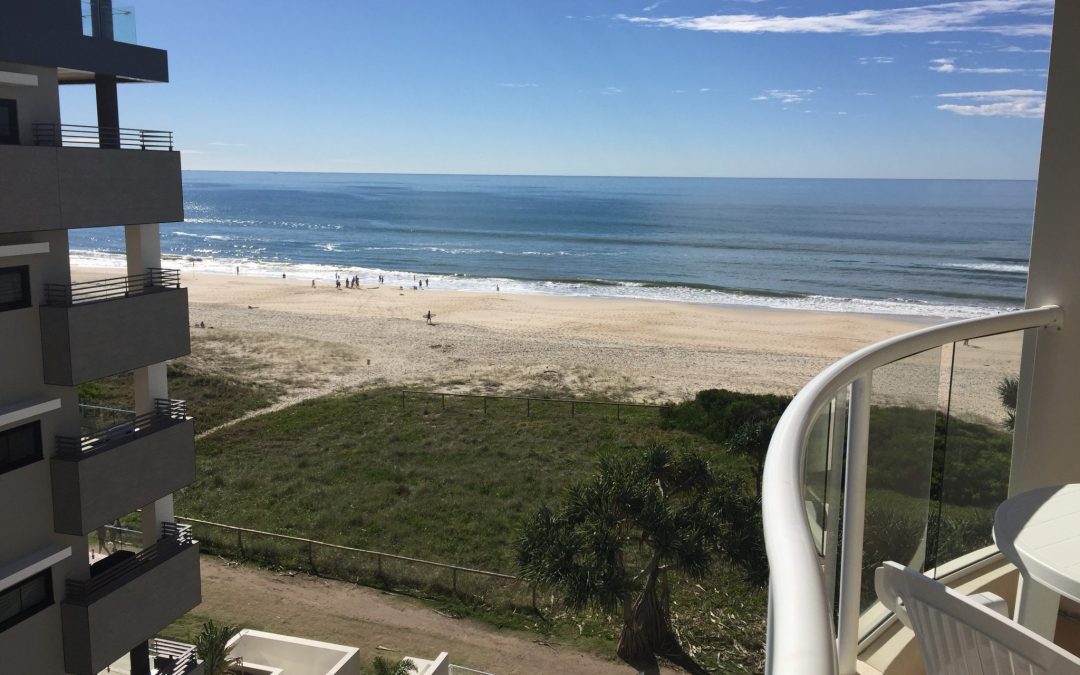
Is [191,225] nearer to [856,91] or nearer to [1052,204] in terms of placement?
[856,91]

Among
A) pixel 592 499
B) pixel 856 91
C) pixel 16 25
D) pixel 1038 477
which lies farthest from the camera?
pixel 856 91

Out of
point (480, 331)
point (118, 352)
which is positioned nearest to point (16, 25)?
point (118, 352)

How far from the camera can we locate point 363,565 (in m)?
14.4

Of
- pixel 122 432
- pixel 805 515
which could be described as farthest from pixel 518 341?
pixel 805 515

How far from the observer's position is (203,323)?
3666 cm

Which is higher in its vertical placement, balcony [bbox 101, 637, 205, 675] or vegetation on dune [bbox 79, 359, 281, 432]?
balcony [bbox 101, 637, 205, 675]

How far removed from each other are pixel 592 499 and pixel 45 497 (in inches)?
259

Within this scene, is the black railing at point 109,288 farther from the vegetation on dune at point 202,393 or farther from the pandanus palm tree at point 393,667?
the vegetation on dune at point 202,393

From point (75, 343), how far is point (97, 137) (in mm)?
1761

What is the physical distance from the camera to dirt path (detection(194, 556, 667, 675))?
37.3 ft

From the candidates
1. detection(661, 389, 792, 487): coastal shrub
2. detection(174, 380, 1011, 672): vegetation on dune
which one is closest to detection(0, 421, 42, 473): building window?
detection(174, 380, 1011, 672): vegetation on dune

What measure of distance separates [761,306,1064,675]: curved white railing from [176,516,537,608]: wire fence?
1106cm

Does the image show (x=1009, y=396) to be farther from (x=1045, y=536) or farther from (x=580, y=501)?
(x=580, y=501)

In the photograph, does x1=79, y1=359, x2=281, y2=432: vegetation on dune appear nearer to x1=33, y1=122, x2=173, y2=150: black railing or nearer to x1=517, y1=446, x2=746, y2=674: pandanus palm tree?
x1=517, y1=446, x2=746, y2=674: pandanus palm tree
